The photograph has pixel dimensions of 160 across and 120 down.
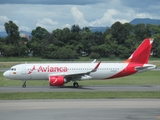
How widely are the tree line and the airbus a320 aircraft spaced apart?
45624 mm

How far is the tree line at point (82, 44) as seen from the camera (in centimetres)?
9369

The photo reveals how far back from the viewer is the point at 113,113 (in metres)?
20.2

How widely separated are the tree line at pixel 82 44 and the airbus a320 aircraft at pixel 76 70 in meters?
45.6

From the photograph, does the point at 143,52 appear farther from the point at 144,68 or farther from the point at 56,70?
the point at 56,70

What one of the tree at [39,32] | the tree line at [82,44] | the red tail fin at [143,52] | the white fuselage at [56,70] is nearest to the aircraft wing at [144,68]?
the red tail fin at [143,52]

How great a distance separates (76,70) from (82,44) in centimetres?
6404

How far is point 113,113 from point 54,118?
349cm

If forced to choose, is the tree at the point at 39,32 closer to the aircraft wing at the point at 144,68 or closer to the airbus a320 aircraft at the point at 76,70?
the airbus a320 aircraft at the point at 76,70

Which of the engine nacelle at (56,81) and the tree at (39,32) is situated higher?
the tree at (39,32)

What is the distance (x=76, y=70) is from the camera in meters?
40.3

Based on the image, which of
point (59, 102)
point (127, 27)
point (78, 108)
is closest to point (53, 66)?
point (59, 102)

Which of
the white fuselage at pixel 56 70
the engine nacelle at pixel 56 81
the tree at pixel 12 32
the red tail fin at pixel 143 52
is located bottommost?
the engine nacelle at pixel 56 81

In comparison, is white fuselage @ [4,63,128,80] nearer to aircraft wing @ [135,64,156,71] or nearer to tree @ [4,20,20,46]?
aircraft wing @ [135,64,156,71]

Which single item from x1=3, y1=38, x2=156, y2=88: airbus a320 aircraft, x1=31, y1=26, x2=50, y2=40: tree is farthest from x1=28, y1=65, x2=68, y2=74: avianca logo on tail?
x1=31, y1=26, x2=50, y2=40: tree
